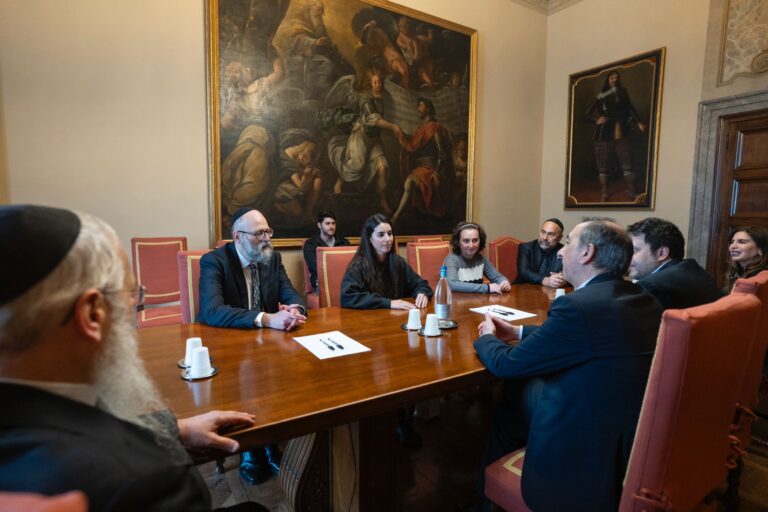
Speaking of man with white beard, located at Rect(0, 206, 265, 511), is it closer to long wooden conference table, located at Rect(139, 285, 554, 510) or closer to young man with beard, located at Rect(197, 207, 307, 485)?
long wooden conference table, located at Rect(139, 285, 554, 510)

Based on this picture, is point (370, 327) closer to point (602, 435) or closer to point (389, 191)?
point (602, 435)

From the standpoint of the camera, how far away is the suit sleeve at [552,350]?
1.32 m

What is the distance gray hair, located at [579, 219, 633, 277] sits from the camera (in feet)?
4.86

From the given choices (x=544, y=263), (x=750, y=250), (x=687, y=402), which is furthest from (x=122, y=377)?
(x=544, y=263)

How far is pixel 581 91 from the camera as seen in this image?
5875mm

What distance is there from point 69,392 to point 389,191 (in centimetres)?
470

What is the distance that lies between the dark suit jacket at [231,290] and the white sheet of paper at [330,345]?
0.35m

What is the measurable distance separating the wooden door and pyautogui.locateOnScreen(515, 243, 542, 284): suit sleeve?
2.34 meters

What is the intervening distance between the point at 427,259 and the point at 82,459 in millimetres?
3237

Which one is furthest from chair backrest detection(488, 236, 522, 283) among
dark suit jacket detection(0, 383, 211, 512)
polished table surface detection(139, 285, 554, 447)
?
dark suit jacket detection(0, 383, 211, 512)

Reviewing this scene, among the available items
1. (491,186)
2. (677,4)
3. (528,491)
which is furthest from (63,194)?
(677,4)

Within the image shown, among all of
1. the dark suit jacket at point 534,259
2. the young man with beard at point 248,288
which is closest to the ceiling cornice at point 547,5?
the dark suit jacket at point 534,259

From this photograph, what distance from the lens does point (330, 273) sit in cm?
298

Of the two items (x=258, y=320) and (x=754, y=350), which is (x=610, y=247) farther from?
(x=258, y=320)
